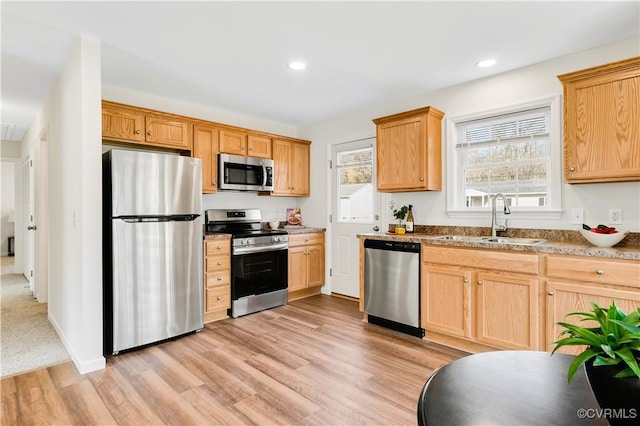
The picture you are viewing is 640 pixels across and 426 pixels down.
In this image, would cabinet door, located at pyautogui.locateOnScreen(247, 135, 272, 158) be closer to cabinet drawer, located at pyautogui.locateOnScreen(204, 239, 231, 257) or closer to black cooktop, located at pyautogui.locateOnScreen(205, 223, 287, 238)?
black cooktop, located at pyautogui.locateOnScreen(205, 223, 287, 238)

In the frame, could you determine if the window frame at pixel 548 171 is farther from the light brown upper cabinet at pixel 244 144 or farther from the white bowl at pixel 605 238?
the light brown upper cabinet at pixel 244 144

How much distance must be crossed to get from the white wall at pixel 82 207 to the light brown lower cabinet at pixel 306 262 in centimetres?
227

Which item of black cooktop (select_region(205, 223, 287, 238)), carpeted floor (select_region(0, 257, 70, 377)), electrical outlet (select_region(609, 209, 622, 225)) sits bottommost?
carpeted floor (select_region(0, 257, 70, 377))

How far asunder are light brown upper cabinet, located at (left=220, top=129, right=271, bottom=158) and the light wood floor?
215cm

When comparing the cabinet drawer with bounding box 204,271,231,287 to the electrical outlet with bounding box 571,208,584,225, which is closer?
the electrical outlet with bounding box 571,208,584,225

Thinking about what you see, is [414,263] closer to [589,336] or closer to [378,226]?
[378,226]

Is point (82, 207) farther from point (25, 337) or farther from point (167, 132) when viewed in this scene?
point (25, 337)

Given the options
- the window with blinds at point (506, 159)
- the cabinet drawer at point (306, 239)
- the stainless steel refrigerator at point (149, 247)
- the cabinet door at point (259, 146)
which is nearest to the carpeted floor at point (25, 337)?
the stainless steel refrigerator at point (149, 247)

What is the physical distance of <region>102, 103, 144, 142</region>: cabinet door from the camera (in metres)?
3.24

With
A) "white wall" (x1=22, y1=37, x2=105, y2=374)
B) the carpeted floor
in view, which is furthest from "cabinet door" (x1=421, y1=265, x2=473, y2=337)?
the carpeted floor

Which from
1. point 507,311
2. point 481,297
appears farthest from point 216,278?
point 507,311

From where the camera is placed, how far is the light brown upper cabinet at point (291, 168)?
4746 mm

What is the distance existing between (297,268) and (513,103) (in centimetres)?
301

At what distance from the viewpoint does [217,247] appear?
366 centimetres
